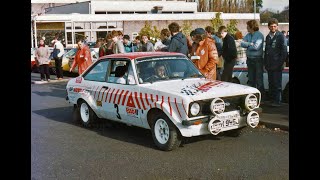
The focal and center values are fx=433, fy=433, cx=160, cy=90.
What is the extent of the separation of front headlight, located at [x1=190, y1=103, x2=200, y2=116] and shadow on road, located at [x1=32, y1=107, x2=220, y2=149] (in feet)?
3.07

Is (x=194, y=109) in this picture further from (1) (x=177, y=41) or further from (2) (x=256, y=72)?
(2) (x=256, y=72)

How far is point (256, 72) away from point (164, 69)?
3.06 meters

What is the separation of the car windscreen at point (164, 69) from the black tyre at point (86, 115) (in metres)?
1.74

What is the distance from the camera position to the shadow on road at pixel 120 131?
24.7 feet

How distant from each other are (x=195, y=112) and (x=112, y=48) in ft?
20.5

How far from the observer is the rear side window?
331 inches

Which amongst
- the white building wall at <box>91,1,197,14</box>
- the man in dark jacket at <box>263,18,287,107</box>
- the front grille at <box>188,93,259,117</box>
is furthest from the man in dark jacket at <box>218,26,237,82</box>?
the white building wall at <box>91,1,197,14</box>

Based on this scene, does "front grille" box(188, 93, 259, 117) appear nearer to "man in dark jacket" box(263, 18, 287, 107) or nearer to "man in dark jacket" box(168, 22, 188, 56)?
"man in dark jacket" box(263, 18, 287, 107)

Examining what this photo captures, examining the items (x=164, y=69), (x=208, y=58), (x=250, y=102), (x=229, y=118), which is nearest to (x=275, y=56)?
(x=208, y=58)

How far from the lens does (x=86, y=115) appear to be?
8.99 meters

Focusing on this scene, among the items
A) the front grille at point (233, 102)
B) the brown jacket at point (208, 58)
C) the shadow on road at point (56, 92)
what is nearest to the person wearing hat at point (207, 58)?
the brown jacket at point (208, 58)

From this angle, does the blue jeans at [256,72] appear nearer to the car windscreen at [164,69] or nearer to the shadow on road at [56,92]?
the car windscreen at [164,69]

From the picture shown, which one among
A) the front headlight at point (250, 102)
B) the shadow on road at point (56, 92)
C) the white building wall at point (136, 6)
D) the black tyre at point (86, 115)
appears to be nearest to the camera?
the front headlight at point (250, 102)
